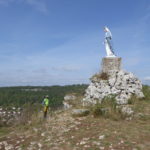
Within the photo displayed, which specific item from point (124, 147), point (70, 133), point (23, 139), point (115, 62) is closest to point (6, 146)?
point (23, 139)

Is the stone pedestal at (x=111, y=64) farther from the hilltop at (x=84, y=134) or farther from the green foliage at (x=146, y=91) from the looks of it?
the hilltop at (x=84, y=134)

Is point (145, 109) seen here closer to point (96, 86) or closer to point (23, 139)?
point (96, 86)

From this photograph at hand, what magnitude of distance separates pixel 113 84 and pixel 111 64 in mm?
1302

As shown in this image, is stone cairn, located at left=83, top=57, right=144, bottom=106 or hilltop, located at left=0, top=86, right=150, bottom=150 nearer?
hilltop, located at left=0, top=86, right=150, bottom=150

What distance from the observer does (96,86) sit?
12.2 meters

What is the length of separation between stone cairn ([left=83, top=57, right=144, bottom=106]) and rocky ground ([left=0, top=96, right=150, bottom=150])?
5.19ft

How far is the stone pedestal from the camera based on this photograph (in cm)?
1235

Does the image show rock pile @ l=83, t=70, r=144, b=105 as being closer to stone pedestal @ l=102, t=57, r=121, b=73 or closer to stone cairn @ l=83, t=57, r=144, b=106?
Result: stone cairn @ l=83, t=57, r=144, b=106

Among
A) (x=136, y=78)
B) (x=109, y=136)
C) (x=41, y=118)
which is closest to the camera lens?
(x=109, y=136)

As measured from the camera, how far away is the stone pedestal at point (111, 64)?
12352 mm

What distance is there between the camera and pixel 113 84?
11.7 meters

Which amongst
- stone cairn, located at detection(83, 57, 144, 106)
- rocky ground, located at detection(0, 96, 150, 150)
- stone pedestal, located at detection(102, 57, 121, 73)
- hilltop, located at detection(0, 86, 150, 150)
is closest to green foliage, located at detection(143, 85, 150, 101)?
stone cairn, located at detection(83, 57, 144, 106)

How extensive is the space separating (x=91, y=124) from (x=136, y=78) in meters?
4.68

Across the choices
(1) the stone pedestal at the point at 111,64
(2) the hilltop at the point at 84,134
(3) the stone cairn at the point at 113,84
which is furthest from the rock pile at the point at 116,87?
(2) the hilltop at the point at 84,134
